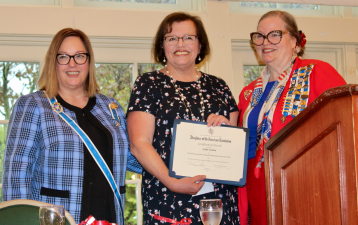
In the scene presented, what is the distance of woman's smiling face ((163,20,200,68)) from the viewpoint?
2.18 meters

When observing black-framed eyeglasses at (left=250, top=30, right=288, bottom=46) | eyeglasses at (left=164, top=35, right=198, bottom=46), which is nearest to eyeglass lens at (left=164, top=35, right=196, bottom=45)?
eyeglasses at (left=164, top=35, right=198, bottom=46)

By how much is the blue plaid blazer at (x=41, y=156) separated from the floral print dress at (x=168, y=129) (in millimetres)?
377

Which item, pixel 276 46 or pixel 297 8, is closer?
pixel 276 46

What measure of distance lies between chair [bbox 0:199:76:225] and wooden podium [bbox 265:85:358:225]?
770 millimetres

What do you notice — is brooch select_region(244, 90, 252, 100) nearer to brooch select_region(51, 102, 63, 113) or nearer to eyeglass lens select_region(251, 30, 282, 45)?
eyeglass lens select_region(251, 30, 282, 45)

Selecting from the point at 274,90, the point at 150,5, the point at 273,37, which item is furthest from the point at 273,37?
the point at 150,5

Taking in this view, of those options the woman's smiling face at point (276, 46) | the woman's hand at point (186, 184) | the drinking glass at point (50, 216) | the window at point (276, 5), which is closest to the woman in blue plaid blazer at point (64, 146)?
the woman's hand at point (186, 184)

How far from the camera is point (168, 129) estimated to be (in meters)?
2.05

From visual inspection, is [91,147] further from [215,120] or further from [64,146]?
[215,120]

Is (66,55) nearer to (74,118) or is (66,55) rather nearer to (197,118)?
(74,118)

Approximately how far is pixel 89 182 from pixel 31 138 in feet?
1.19

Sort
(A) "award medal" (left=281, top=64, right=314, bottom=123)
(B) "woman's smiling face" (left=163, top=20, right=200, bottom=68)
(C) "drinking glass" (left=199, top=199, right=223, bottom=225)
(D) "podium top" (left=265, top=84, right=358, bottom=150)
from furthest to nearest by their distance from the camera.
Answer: (B) "woman's smiling face" (left=163, top=20, right=200, bottom=68) → (A) "award medal" (left=281, top=64, right=314, bottom=123) → (C) "drinking glass" (left=199, top=199, right=223, bottom=225) → (D) "podium top" (left=265, top=84, right=358, bottom=150)

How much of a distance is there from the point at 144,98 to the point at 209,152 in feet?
1.53

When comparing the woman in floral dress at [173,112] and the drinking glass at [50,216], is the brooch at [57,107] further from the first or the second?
the drinking glass at [50,216]
